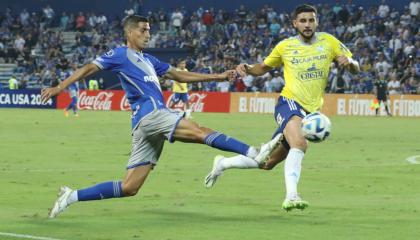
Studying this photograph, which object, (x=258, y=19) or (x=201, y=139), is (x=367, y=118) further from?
(x=201, y=139)

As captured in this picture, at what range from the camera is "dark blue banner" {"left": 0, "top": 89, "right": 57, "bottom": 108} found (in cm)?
5638

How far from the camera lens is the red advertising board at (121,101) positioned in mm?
51781

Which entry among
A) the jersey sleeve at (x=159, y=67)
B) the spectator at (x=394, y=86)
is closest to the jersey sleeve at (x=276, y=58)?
the jersey sleeve at (x=159, y=67)

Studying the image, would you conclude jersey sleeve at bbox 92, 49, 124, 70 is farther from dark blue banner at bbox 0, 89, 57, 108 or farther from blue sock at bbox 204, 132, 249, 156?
dark blue banner at bbox 0, 89, 57, 108

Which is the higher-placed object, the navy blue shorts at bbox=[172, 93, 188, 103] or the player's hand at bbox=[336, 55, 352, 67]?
the player's hand at bbox=[336, 55, 352, 67]

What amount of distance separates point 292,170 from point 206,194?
3254 millimetres

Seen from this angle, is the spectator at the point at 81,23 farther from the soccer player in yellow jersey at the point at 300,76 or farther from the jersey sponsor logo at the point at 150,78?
the jersey sponsor logo at the point at 150,78

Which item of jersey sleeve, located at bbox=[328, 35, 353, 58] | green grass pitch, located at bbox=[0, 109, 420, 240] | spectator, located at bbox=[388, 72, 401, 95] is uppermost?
jersey sleeve, located at bbox=[328, 35, 353, 58]

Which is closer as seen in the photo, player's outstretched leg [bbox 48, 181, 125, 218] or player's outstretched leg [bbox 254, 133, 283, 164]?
player's outstretched leg [bbox 48, 181, 125, 218]

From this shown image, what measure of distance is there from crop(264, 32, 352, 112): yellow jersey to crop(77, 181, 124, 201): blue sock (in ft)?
8.89

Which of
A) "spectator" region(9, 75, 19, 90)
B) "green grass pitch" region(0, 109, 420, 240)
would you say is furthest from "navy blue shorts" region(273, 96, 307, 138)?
"spectator" region(9, 75, 19, 90)

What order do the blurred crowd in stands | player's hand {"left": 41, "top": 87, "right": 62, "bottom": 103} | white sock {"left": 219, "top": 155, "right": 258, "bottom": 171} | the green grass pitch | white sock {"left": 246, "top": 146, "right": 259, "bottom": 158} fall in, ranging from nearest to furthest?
the green grass pitch, player's hand {"left": 41, "top": 87, "right": 62, "bottom": 103}, white sock {"left": 246, "top": 146, "right": 259, "bottom": 158}, white sock {"left": 219, "top": 155, "right": 258, "bottom": 171}, the blurred crowd in stands

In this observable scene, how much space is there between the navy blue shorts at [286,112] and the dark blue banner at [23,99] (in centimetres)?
4393

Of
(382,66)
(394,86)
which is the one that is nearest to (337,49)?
(394,86)
